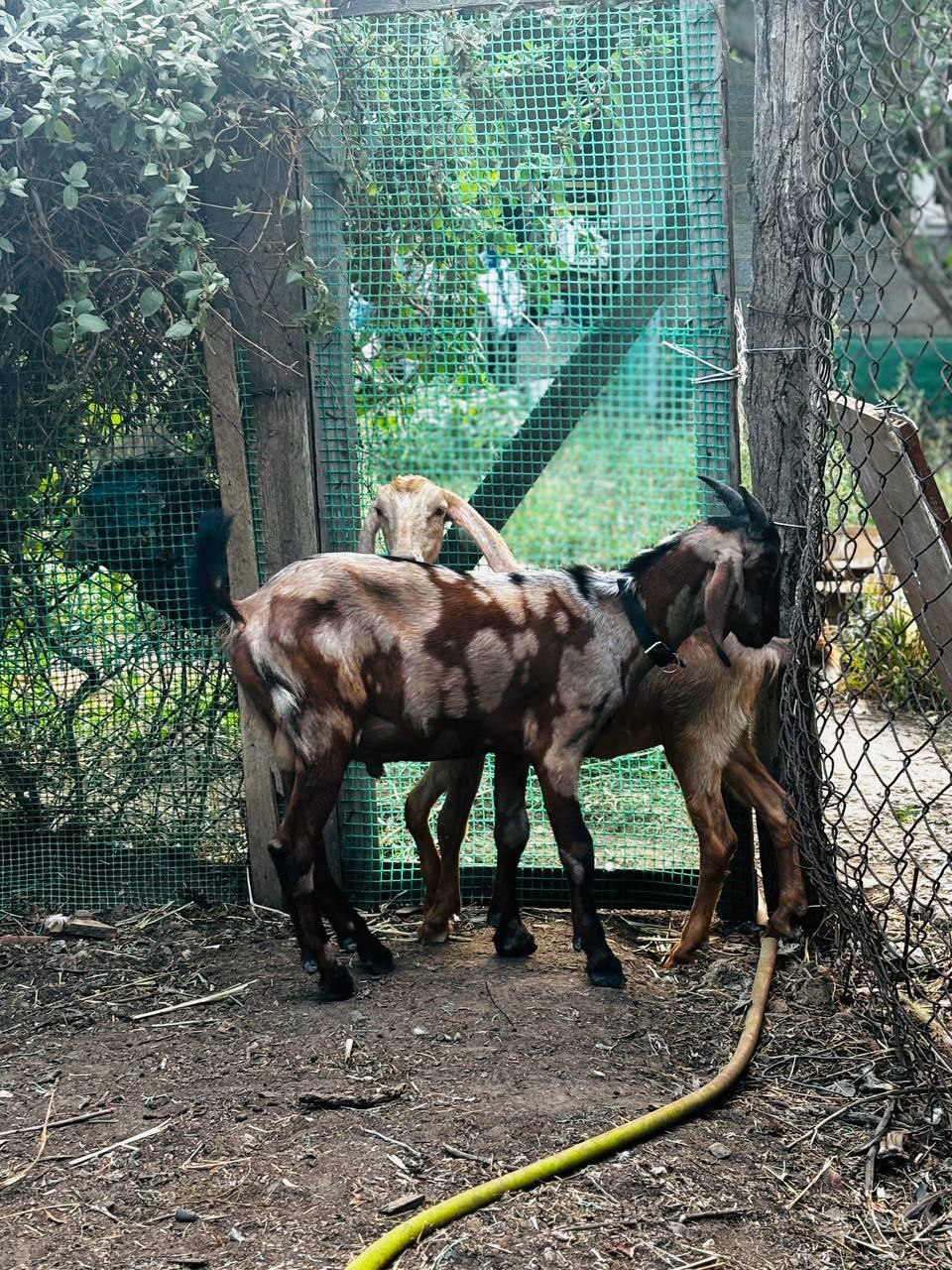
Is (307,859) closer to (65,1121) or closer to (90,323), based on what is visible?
(65,1121)

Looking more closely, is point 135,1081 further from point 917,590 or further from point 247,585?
point 917,590

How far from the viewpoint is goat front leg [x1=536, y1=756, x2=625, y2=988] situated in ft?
14.5

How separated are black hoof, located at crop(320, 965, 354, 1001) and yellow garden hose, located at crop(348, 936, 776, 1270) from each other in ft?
3.75

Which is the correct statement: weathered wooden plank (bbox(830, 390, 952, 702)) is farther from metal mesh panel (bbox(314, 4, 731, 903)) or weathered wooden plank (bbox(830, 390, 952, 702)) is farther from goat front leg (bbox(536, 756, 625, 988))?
goat front leg (bbox(536, 756, 625, 988))

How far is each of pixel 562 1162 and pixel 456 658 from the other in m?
1.68

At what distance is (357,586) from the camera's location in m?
4.32

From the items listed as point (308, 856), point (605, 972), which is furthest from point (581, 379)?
point (605, 972)

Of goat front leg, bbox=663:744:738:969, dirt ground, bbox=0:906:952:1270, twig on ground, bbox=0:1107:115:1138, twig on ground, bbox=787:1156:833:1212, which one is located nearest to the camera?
dirt ground, bbox=0:906:952:1270

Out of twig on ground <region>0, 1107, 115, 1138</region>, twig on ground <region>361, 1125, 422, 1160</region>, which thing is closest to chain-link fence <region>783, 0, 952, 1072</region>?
twig on ground <region>361, 1125, 422, 1160</region>

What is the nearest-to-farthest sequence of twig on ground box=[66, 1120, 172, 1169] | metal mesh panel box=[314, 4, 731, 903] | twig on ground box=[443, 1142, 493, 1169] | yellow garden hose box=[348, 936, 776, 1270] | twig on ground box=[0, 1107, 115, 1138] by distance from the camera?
1. yellow garden hose box=[348, 936, 776, 1270]
2. twig on ground box=[443, 1142, 493, 1169]
3. twig on ground box=[66, 1120, 172, 1169]
4. twig on ground box=[0, 1107, 115, 1138]
5. metal mesh panel box=[314, 4, 731, 903]

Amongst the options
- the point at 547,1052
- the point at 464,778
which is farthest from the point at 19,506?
the point at 547,1052

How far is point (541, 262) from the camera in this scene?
5.05 metres

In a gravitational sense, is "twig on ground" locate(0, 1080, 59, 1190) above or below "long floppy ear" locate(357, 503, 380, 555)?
below

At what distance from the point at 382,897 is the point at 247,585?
1355 millimetres
